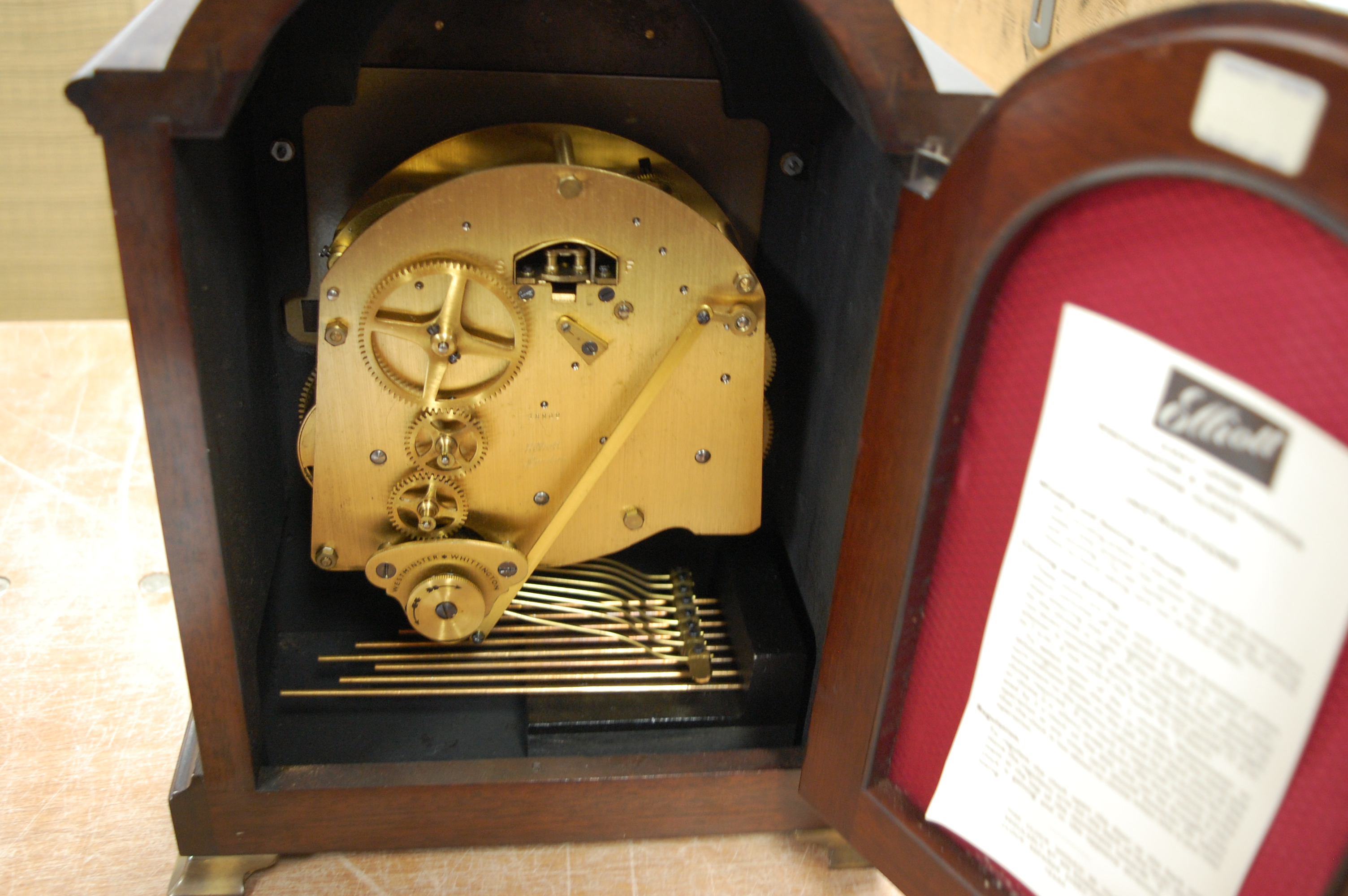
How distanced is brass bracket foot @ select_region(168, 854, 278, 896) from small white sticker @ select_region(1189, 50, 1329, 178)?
77cm

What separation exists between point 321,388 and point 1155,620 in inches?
21.9

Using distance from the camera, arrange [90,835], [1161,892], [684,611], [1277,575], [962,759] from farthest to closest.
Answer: [684,611], [90,835], [962,759], [1161,892], [1277,575]

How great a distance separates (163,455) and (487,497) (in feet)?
0.82

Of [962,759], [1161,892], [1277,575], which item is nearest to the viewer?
[1277,575]

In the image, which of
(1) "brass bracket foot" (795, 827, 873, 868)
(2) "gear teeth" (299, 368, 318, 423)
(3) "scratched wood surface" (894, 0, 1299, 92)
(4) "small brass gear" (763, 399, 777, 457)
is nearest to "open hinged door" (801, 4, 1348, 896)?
(1) "brass bracket foot" (795, 827, 873, 868)

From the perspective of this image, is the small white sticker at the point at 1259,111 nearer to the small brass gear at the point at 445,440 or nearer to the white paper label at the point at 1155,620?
the white paper label at the point at 1155,620

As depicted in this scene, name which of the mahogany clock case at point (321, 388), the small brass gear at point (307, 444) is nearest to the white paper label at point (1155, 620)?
the mahogany clock case at point (321, 388)

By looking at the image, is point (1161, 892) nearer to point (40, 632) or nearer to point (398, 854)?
point (398, 854)

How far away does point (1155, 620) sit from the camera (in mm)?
555

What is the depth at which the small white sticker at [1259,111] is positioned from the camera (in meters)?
0.43

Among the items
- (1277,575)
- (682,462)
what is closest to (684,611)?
(682,462)

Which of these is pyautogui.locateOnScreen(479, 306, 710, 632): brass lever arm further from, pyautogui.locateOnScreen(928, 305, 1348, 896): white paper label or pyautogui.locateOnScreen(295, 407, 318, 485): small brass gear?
pyautogui.locateOnScreen(928, 305, 1348, 896): white paper label

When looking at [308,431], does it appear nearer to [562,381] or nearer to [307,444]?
[307,444]

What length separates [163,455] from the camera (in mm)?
675
